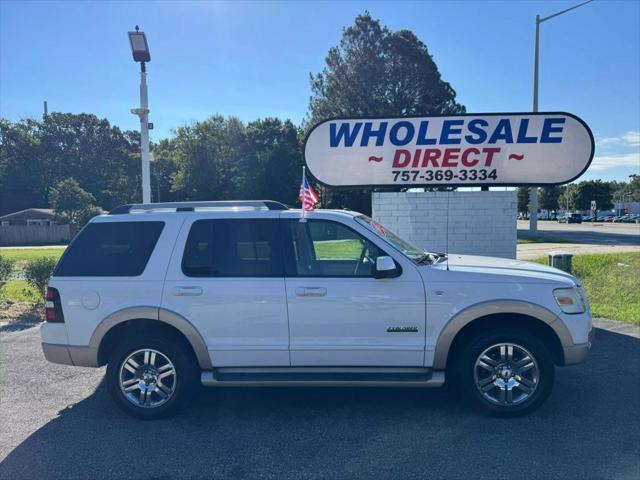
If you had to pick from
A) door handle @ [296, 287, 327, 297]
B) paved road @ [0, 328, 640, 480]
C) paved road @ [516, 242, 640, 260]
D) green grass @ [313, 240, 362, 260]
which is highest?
green grass @ [313, 240, 362, 260]

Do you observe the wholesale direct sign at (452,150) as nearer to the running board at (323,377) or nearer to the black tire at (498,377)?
the black tire at (498,377)

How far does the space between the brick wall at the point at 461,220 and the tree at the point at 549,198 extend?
3895 inches

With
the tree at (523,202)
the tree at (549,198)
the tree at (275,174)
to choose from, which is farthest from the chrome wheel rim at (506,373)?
the tree at (549,198)

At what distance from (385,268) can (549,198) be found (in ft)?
361

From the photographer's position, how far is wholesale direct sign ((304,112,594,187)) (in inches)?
329

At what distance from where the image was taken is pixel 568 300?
13.8 ft

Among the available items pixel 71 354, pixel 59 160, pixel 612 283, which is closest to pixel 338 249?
pixel 71 354

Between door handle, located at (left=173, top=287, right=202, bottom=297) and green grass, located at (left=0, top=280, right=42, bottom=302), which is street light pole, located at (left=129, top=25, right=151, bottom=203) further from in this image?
door handle, located at (left=173, top=287, right=202, bottom=297)

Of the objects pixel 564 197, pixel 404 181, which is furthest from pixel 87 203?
pixel 564 197

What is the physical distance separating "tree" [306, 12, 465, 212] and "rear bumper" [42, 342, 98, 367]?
123ft

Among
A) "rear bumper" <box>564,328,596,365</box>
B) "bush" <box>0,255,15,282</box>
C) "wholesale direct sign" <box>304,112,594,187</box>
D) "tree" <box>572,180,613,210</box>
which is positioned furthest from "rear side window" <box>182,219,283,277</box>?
"tree" <box>572,180,613,210</box>

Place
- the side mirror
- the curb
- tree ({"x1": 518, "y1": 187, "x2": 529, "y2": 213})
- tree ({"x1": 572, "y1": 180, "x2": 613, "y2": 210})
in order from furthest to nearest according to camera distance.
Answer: tree ({"x1": 518, "y1": 187, "x2": 529, "y2": 213}) < tree ({"x1": 572, "y1": 180, "x2": 613, "y2": 210}) < the curb < the side mirror

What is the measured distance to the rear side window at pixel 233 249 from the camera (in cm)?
429

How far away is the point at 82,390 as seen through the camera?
5.13 metres
